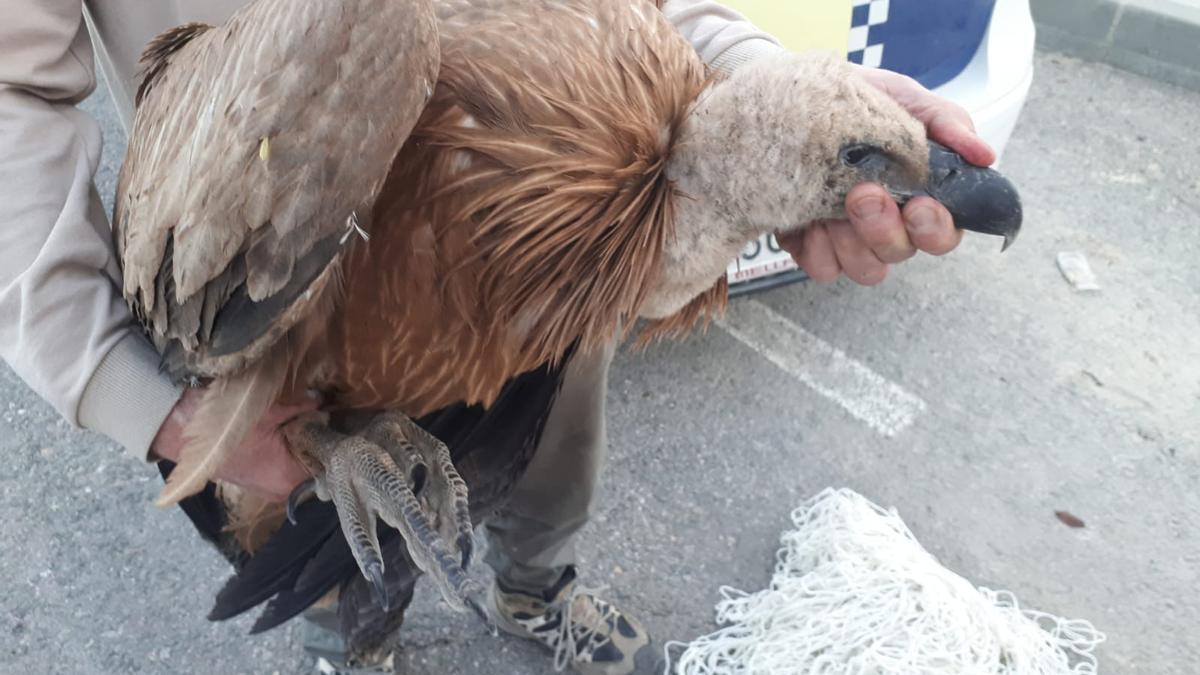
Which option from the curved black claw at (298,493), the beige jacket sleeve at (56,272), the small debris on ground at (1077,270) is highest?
the beige jacket sleeve at (56,272)

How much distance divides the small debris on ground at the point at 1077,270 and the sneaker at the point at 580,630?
7.69 ft

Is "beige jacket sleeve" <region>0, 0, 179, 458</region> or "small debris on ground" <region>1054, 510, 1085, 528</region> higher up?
"beige jacket sleeve" <region>0, 0, 179, 458</region>

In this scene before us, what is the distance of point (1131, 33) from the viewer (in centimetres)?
547

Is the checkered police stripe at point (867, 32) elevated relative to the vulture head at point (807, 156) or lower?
lower

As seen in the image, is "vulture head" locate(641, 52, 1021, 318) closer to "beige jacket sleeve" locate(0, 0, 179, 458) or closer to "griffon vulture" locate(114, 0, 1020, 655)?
"griffon vulture" locate(114, 0, 1020, 655)

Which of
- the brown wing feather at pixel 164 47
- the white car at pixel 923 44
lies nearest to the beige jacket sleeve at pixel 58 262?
the brown wing feather at pixel 164 47

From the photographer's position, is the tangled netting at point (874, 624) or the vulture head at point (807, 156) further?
the tangled netting at point (874, 624)

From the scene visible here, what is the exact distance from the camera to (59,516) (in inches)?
120

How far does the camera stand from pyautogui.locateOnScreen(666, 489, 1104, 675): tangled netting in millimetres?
2559

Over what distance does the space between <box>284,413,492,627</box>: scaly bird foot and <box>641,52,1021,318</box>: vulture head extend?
641 mm

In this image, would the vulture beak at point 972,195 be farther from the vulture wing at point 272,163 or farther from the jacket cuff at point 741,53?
the vulture wing at point 272,163

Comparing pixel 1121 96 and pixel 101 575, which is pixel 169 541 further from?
pixel 1121 96

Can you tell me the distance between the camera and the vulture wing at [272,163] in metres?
1.37

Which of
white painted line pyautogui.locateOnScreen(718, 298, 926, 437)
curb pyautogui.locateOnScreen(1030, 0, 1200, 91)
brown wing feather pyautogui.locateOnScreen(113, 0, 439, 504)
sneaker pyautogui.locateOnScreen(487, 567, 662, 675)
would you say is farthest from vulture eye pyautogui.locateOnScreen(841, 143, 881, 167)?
curb pyautogui.locateOnScreen(1030, 0, 1200, 91)
